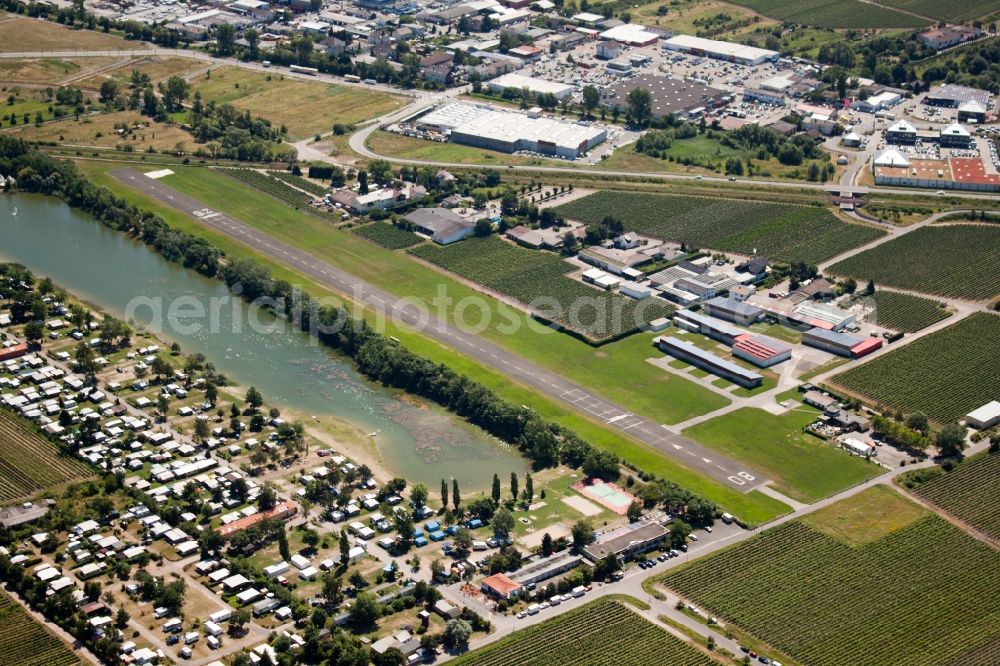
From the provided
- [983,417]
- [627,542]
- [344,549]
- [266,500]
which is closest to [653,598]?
[627,542]

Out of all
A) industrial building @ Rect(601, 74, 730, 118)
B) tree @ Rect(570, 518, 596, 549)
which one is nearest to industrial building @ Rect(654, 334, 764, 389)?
tree @ Rect(570, 518, 596, 549)

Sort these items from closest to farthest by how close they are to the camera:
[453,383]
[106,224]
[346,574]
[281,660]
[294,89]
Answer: [281,660], [346,574], [453,383], [106,224], [294,89]

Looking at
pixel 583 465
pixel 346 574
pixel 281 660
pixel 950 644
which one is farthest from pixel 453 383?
pixel 950 644

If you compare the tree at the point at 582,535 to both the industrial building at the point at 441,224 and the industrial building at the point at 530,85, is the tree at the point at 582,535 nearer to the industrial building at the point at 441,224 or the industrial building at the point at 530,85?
the industrial building at the point at 441,224

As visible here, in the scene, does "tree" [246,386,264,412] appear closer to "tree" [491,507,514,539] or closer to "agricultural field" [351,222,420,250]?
"tree" [491,507,514,539]

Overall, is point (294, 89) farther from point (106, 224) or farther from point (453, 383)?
point (453, 383)

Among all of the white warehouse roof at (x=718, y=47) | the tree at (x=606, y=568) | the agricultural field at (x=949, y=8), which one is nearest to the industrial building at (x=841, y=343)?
the tree at (x=606, y=568)

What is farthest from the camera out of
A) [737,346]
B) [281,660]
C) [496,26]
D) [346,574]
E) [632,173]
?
[496,26]
